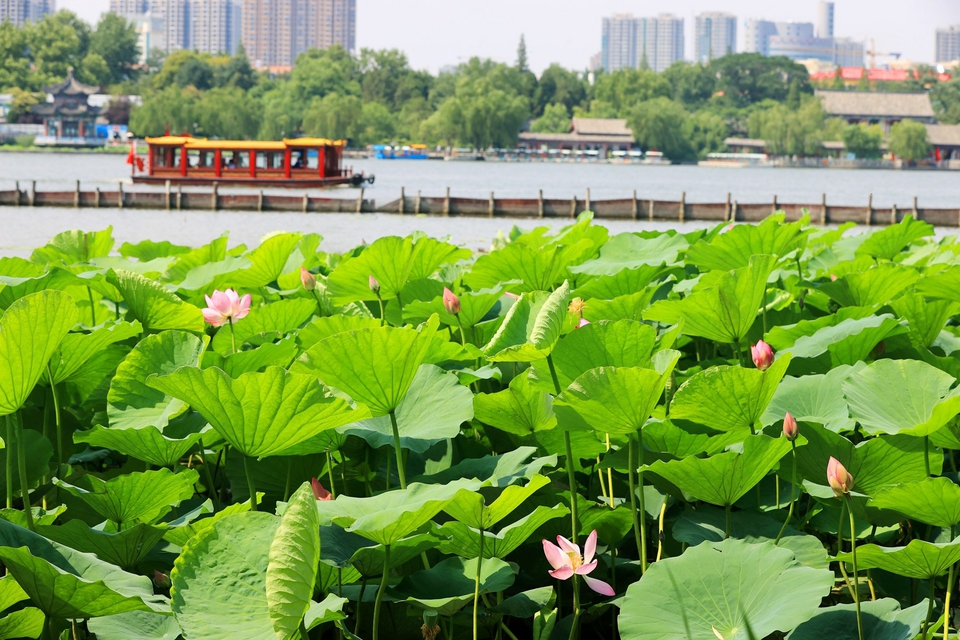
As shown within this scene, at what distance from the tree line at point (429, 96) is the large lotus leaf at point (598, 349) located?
5041 centimetres

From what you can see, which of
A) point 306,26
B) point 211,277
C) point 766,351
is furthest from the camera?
point 306,26

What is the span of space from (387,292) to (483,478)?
0.66 m

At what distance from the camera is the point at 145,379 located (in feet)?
3.63

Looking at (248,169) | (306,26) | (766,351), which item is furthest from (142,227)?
(306,26)

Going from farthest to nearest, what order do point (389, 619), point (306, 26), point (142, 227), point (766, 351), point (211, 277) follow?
point (306, 26), point (142, 227), point (211, 277), point (766, 351), point (389, 619)

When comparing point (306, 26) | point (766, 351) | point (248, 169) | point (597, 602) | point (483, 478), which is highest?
point (306, 26)

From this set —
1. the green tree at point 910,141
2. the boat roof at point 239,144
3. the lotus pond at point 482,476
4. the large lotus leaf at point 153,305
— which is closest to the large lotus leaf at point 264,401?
the lotus pond at point 482,476


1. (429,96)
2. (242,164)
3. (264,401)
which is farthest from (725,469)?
(429,96)

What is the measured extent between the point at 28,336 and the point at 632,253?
4.12 ft

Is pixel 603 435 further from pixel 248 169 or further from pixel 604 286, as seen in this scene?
pixel 248 169

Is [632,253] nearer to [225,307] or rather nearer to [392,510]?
[225,307]

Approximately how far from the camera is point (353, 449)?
1.08m

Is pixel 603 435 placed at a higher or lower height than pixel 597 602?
higher

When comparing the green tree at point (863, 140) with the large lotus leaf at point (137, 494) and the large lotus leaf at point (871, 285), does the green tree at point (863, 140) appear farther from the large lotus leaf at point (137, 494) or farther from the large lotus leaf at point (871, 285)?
the large lotus leaf at point (137, 494)
